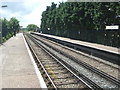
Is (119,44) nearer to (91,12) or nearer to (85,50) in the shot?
(85,50)

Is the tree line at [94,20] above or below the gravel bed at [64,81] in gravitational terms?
above

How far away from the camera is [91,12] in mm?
35000

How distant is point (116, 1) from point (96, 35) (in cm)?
950

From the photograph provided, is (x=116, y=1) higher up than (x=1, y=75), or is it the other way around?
(x=116, y=1)

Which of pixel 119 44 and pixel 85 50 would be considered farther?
pixel 119 44

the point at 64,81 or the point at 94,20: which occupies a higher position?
the point at 94,20

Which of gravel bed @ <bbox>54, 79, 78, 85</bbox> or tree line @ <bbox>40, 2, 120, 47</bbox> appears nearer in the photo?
gravel bed @ <bbox>54, 79, 78, 85</bbox>

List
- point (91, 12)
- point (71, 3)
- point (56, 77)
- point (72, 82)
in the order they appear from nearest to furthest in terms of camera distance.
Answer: point (72, 82)
point (56, 77)
point (91, 12)
point (71, 3)

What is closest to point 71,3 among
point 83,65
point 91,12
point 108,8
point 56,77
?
point 91,12

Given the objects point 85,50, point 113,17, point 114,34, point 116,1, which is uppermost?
point 116,1

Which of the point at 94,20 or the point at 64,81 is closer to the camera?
the point at 64,81

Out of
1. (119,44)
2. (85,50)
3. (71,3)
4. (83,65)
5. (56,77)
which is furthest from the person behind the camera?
(71,3)

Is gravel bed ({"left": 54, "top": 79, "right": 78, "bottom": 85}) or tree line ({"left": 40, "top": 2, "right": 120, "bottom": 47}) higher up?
tree line ({"left": 40, "top": 2, "right": 120, "bottom": 47})

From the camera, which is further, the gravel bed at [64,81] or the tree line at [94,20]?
the tree line at [94,20]
